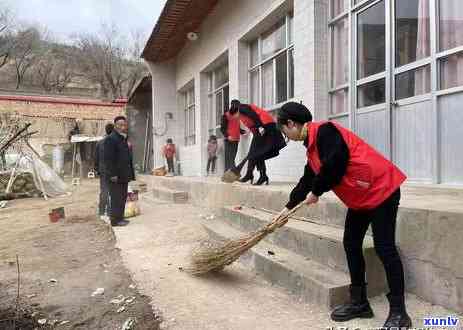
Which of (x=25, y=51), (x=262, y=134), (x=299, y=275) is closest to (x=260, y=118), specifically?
(x=262, y=134)

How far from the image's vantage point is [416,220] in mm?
2824

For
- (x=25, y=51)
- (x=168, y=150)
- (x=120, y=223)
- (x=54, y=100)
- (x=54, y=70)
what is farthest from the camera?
(x=54, y=70)

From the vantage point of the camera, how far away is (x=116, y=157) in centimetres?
638

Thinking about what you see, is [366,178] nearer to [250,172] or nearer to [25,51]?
[250,172]

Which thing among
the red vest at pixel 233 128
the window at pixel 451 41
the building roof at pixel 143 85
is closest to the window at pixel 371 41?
the window at pixel 451 41

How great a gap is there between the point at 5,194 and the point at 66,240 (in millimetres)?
7430

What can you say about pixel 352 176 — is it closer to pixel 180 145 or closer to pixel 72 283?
pixel 72 283

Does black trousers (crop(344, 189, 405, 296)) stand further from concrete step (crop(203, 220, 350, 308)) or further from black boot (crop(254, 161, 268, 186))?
black boot (crop(254, 161, 268, 186))

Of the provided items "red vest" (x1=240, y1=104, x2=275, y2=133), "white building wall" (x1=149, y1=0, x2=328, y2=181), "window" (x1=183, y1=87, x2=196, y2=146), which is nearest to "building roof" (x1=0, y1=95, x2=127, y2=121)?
"white building wall" (x1=149, y1=0, x2=328, y2=181)

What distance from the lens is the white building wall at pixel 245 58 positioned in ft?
20.6

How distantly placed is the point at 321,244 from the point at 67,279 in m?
2.70

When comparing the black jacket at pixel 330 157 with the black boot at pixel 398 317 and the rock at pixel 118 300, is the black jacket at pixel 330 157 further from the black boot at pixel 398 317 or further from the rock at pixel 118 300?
the rock at pixel 118 300

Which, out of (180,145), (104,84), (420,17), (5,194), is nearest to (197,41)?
(180,145)

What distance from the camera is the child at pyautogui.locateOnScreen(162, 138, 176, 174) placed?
46.8 ft
